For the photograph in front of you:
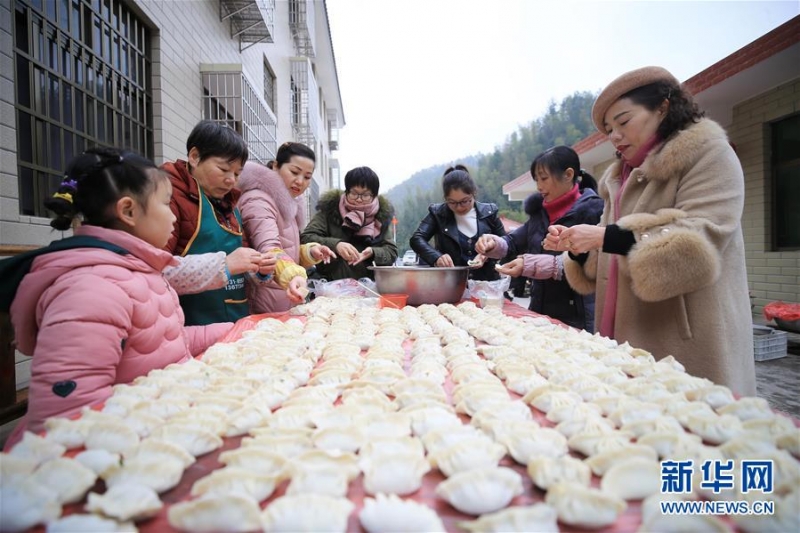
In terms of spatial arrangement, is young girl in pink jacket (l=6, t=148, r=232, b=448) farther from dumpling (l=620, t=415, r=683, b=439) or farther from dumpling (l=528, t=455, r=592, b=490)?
dumpling (l=620, t=415, r=683, b=439)

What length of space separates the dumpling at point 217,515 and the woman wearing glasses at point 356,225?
2235 mm

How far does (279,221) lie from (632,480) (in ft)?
6.93

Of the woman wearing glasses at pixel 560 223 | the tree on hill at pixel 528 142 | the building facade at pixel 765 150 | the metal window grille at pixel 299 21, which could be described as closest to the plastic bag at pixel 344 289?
the woman wearing glasses at pixel 560 223

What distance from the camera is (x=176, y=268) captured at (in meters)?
1.55

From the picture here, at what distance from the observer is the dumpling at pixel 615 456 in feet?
2.11

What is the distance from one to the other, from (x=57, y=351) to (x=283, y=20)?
388 inches

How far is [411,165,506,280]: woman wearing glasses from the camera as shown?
9.91ft

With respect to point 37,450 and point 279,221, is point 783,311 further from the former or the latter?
point 37,450

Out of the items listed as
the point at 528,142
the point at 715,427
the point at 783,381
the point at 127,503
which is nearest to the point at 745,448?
the point at 715,427

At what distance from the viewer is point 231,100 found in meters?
4.79

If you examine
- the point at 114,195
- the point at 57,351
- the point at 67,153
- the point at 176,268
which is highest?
the point at 67,153

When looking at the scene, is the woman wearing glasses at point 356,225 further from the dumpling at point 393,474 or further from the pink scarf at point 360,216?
the dumpling at point 393,474

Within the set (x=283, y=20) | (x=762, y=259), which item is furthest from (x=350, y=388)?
(x=283, y=20)

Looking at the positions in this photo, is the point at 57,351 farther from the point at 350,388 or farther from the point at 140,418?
the point at 350,388
